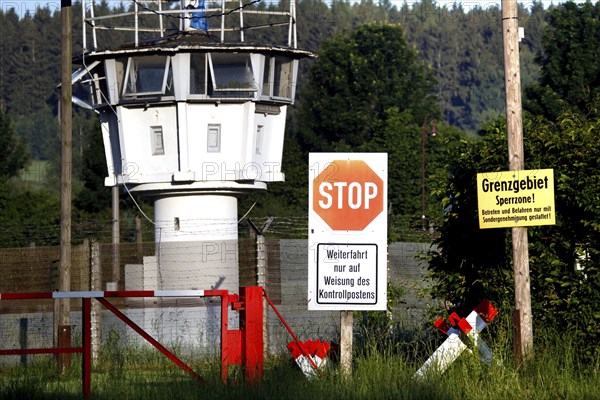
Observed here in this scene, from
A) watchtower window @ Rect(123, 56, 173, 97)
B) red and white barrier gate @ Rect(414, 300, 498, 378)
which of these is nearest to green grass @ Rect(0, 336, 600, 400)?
red and white barrier gate @ Rect(414, 300, 498, 378)

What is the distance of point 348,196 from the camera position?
44.7 ft

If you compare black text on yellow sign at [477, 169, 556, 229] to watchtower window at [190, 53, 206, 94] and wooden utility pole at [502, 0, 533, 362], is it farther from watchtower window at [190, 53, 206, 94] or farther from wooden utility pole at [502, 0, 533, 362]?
watchtower window at [190, 53, 206, 94]

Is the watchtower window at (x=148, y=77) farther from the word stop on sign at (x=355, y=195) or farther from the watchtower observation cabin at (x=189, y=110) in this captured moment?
the word stop on sign at (x=355, y=195)

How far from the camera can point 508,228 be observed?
15.4 meters

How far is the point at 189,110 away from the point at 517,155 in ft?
52.5

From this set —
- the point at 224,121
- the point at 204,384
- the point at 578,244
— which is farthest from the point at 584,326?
the point at 224,121

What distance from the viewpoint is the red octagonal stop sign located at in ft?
44.5

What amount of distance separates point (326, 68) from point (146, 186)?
69.7 meters

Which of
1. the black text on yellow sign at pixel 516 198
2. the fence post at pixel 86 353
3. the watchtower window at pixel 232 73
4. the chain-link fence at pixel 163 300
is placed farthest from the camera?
the watchtower window at pixel 232 73

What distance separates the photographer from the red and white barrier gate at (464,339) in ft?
45.4

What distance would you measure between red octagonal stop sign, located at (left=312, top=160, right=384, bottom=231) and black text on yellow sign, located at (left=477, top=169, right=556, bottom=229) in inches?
57.1

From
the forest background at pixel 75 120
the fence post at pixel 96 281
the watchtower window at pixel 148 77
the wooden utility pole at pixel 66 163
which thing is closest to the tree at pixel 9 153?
the forest background at pixel 75 120

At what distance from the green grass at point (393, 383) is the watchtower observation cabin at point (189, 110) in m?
14.7

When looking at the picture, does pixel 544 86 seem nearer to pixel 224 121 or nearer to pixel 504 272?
pixel 224 121
